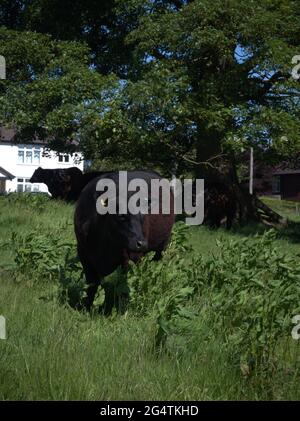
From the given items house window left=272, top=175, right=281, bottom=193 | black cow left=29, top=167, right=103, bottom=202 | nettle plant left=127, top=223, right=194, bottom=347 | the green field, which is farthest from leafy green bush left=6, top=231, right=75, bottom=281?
house window left=272, top=175, right=281, bottom=193

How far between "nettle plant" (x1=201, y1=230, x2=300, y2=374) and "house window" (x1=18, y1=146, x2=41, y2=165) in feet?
210

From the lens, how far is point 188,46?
15961 millimetres

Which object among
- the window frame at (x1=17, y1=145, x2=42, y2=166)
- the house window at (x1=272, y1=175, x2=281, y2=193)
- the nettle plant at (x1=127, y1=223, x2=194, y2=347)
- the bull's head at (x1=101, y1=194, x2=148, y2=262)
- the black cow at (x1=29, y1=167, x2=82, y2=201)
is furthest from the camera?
the house window at (x1=272, y1=175, x2=281, y2=193)

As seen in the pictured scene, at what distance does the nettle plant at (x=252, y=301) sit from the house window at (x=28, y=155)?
64.0 metres

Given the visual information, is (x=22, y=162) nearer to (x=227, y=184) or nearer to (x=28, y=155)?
(x=28, y=155)

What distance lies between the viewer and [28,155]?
7088cm

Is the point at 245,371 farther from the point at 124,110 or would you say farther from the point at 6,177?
the point at 6,177

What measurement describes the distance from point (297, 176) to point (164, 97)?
55.1m

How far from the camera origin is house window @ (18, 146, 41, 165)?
230 ft

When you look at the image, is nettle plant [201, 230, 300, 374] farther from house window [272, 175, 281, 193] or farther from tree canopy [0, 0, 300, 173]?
house window [272, 175, 281, 193]

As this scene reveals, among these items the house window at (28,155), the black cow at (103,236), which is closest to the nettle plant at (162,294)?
the black cow at (103,236)

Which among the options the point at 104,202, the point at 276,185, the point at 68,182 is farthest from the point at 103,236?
the point at 276,185

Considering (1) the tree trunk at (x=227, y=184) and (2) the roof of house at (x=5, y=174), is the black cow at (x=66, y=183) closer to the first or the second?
(1) the tree trunk at (x=227, y=184)

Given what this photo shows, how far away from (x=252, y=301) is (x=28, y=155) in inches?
2658
